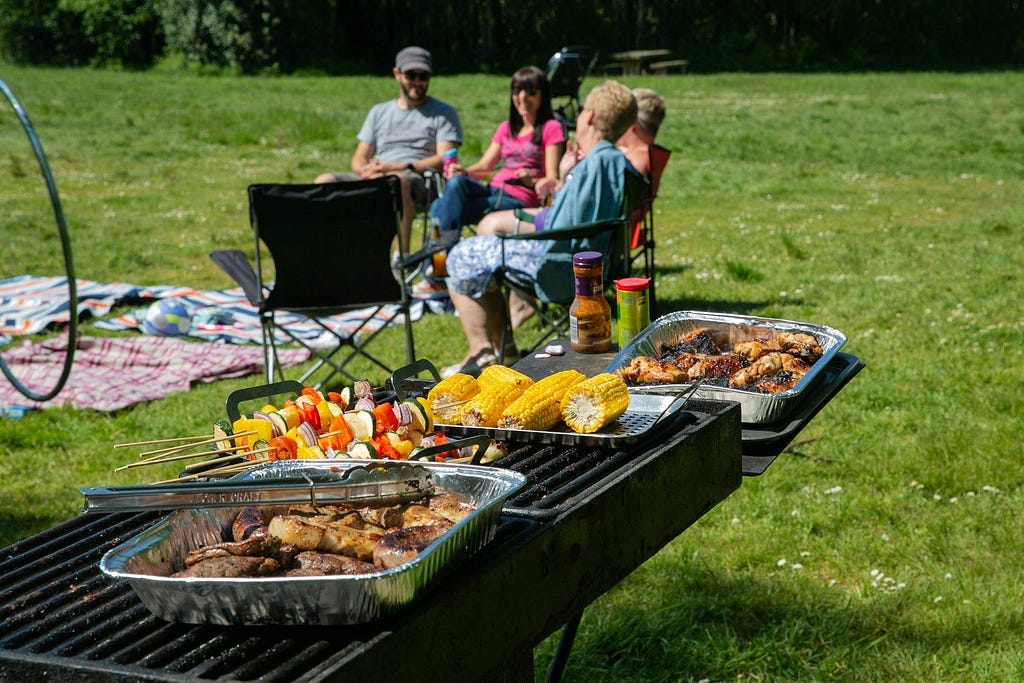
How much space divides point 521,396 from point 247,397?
0.63 metres

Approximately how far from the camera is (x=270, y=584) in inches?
59.8

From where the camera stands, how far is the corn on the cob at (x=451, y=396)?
2.53 meters

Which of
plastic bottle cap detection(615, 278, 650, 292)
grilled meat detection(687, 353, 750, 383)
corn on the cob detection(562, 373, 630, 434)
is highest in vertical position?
plastic bottle cap detection(615, 278, 650, 292)

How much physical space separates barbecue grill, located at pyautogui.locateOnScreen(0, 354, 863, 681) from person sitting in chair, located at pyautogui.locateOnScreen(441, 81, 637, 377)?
273cm

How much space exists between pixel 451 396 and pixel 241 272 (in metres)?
3.48

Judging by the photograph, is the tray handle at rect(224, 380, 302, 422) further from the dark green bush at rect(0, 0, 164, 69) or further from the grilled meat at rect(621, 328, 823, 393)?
the dark green bush at rect(0, 0, 164, 69)

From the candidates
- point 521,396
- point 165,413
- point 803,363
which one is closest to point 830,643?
point 803,363

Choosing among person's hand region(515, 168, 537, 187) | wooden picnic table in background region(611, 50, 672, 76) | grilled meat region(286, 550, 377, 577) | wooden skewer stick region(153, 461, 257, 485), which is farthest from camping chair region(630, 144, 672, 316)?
wooden picnic table in background region(611, 50, 672, 76)

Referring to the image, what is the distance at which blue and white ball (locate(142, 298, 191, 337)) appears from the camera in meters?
6.96

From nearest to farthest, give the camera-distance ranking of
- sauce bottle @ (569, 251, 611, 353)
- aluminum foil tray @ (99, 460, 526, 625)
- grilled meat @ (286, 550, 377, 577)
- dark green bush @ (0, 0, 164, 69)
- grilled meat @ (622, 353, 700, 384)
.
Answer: aluminum foil tray @ (99, 460, 526, 625) < grilled meat @ (286, 550, 377, 577) < grilled meat @ (622, 353, 700, 384) < sauce bottle @ (569, 251, 611, 353) < dark green bush @ (0, 0, 164, 69)

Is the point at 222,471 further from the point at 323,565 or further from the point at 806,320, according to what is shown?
the point at 806,320

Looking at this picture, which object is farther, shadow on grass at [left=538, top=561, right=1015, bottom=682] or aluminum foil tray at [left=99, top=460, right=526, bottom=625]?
shadow on grass at [left=538, top=561, right=1015, bottom=682]

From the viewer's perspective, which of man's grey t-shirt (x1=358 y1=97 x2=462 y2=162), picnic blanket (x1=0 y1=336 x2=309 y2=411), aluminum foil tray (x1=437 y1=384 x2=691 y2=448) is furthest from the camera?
man's grey t-shirt (x1=358 y1=97 x2=462 y2=162)

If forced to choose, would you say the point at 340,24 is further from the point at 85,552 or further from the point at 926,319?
the point at 85,552
